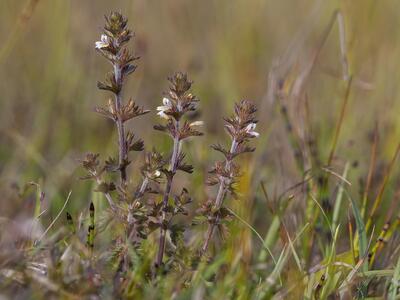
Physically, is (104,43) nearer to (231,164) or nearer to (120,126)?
(120,126)

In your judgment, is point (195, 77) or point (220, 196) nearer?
point (220, 196)

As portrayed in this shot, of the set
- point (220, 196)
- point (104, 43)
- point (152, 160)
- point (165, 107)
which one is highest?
point (104, 43)

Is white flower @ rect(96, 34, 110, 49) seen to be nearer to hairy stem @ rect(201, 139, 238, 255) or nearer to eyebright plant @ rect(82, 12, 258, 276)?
eyebright plant @ rect(82, 12, 258, 276)

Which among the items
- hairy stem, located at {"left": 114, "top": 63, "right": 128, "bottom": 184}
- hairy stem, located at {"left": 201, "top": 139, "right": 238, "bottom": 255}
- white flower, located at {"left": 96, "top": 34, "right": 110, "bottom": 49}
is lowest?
hairy stem, located at {"left": 201, "top": 139, "right": 238, "bottom": 255}

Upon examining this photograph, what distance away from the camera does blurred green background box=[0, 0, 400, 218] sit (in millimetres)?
3258

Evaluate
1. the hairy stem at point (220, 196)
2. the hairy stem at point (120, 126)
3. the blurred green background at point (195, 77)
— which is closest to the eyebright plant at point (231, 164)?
the hairy stem at point (220, 196)

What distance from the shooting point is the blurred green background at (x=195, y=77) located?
3258 mm

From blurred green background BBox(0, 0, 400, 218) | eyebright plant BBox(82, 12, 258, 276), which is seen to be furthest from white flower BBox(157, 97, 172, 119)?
blurred green background BBox(0, 0, 400, 218)

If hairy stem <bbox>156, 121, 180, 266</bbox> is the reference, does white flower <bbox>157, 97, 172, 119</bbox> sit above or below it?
above

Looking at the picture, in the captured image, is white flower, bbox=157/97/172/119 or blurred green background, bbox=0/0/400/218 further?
blurred green background, bbox=0/0/400/218

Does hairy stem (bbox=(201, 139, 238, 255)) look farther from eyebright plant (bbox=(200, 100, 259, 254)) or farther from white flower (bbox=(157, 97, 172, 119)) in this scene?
white flower (bbox=(157, 97, 172, 119))

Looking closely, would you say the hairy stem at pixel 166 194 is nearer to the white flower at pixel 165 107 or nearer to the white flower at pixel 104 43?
the white flower at pixel 165 107

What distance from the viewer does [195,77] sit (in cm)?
476

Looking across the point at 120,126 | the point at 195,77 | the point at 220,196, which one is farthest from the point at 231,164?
the point at 195,77
